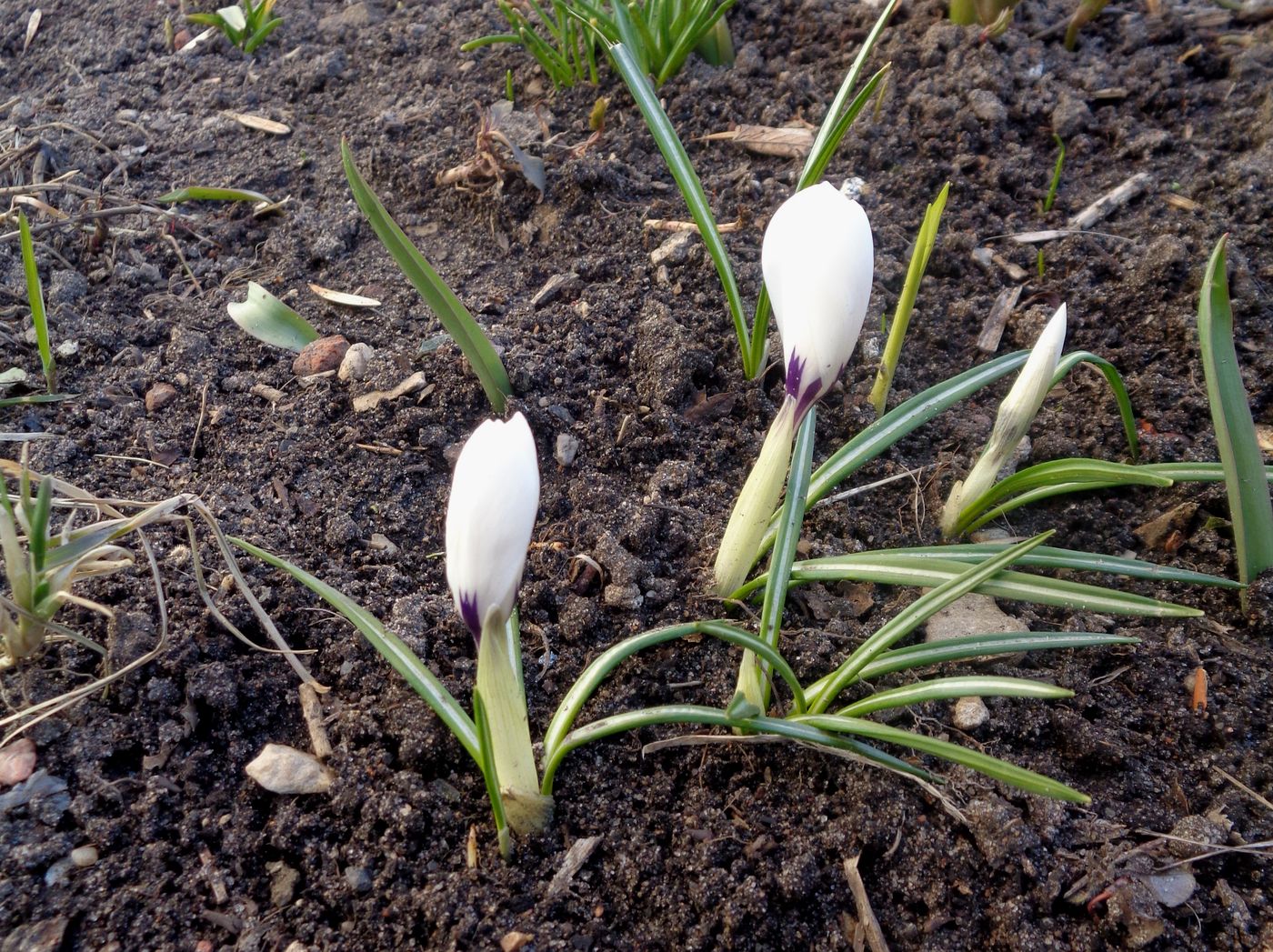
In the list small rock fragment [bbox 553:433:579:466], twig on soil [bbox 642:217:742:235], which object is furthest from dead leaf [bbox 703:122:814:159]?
small rock fragment [bbox 553:433:579:466]

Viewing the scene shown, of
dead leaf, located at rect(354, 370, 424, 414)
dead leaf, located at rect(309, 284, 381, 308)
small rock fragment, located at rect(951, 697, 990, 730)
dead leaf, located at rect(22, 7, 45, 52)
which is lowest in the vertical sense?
small rock fragment, located at rect(951, 697, 990, 730)

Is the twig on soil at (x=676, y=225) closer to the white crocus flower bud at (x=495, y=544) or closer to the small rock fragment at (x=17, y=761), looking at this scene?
the white crocus flower bud at (x=495, y=544)

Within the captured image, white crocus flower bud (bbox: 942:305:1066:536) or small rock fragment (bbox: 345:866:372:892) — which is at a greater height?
white crocus flower bud (bbox: 942:305:1066:536)

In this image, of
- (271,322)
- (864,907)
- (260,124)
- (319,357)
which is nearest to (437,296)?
(319,357)

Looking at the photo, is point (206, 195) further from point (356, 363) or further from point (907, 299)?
point (907, 299)

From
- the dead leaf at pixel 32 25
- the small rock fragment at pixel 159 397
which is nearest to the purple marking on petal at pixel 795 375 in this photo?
the small rock fragment at pixel 159 397

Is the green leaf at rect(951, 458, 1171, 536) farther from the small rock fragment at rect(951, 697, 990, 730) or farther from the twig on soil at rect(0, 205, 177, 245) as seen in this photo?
the twig on soil at rect(0, 205, 177, 245)

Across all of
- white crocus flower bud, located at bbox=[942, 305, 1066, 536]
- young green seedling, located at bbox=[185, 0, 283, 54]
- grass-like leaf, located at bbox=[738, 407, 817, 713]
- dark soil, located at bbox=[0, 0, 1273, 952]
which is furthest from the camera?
young green seedling, located at bbox=[185, 0, 283, 54]
